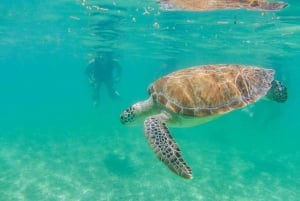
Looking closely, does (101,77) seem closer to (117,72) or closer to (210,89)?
(117,72)

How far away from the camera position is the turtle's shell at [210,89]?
23.2 ft

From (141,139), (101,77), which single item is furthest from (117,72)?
(141,139)

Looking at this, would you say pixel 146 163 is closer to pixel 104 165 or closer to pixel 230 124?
pixel 104 165

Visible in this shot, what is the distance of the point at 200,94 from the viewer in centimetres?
718

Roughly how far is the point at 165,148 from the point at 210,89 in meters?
2.09

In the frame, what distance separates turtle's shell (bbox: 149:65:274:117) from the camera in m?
7.07

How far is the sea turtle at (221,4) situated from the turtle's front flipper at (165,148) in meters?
9.47

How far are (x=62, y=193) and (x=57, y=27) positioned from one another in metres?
15.0

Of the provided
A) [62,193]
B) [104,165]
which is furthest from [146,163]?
[62,193]

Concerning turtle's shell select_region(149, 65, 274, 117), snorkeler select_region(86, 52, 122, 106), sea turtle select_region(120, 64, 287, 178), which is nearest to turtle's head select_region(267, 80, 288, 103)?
sea turtle select_region(120, 64, 287, 178)

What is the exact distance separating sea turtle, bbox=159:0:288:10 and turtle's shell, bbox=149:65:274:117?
741 centimetres

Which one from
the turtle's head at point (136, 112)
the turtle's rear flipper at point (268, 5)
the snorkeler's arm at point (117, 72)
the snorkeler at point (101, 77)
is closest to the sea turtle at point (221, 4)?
the turtle's rear flipper at point (268, 5)

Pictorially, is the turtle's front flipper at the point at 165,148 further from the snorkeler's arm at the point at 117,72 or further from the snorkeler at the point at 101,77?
the snorkeler's arm at the point at 117,72

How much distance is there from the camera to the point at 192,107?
700cm
